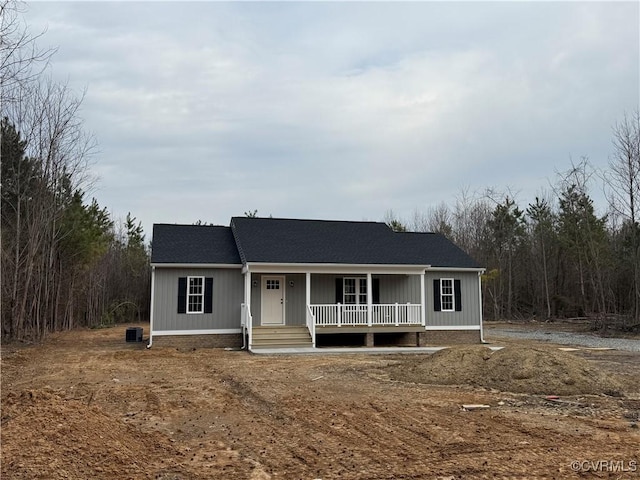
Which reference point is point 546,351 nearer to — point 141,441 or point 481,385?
point 481,385

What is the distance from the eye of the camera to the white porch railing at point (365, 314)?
58.5 ft

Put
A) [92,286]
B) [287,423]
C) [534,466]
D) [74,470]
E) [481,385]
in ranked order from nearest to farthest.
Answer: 1. [74,470]
2. [534,466]
3. [287,423]
4. [481,385]
5. [92,286]

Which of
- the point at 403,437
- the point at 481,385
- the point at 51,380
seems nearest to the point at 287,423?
the point at 403,437

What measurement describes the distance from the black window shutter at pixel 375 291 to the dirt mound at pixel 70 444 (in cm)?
1372

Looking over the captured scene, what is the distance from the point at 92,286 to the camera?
29.4 m

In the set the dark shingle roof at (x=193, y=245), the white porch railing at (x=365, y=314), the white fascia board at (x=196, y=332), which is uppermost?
the dark shingle roof at (x=193, y=245)

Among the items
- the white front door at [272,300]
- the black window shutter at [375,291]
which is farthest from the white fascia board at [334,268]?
the black window shutter at [375,291]

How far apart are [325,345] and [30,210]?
12377 millimetres

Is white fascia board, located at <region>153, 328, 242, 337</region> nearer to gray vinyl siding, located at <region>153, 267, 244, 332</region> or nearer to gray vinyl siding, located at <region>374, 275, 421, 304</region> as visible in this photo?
gray vinyl siding, located at <region>153, 267, 244, 332</region>

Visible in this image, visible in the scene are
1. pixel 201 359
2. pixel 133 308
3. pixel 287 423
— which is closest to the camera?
pixel 287 423

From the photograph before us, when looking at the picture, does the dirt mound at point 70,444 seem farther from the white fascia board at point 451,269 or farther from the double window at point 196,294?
the white fascia board at point 451,269

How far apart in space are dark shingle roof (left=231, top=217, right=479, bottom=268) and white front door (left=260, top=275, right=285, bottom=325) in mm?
1246

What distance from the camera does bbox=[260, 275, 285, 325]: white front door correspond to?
732 inches

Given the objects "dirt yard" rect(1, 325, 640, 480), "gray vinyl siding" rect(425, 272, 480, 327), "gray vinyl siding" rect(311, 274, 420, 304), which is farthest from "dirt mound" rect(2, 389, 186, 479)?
"gray vinyl siding" rect(425, 272, 480, 327)
